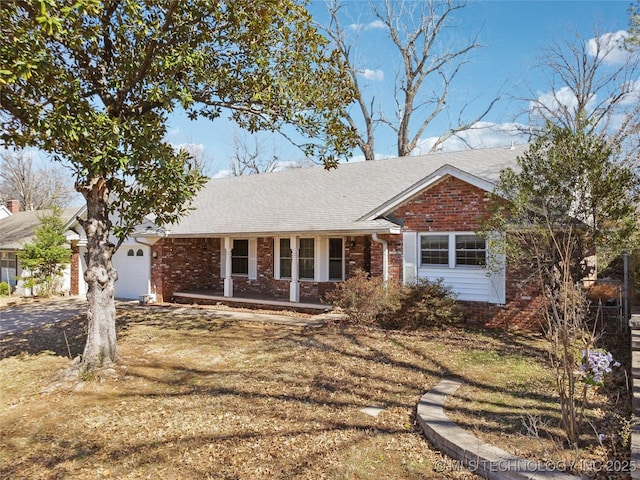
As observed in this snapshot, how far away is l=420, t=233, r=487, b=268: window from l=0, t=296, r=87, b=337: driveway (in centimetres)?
1110

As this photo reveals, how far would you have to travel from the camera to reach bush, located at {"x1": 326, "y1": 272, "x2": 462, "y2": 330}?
10.2 metres

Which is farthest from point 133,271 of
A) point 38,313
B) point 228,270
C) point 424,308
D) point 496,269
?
point 496,269

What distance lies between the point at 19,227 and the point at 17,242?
428 centimetres

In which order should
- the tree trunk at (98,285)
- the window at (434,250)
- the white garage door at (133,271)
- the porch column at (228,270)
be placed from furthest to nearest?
the white garage door at (133,271) < the porch column at (228,270) < the window at (434,250) < the tree trunk at (98,285)

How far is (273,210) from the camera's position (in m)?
15.4

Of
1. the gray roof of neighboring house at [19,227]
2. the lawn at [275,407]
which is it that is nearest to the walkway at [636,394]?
the lawn at [275,407]

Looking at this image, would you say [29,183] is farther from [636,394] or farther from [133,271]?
[636,394]

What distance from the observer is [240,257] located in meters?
16.7

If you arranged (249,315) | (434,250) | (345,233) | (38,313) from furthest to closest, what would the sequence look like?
1. (38,313)
2. (249,315)
3. (345,233)
4. (434,250)

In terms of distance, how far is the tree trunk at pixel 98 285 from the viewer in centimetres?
782

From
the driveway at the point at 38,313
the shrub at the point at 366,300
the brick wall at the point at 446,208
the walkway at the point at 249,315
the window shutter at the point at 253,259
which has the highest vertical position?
the brick wall at the point at 446,208

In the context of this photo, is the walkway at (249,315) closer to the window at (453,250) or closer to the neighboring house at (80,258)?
the neighboring house at (80,258)

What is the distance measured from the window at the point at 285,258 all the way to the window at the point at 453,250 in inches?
206

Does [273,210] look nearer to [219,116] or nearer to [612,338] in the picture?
[219,116]
